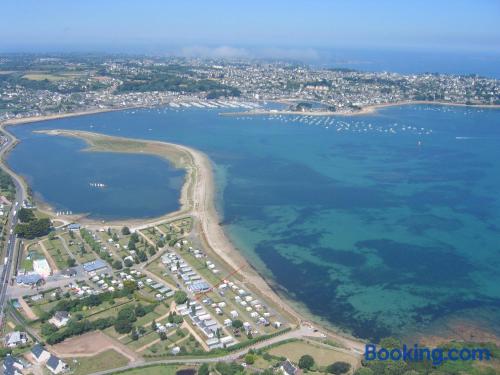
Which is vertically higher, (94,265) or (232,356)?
(94,265)

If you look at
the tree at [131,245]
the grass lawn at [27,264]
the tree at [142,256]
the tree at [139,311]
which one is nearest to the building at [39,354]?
the tree at [139,311]

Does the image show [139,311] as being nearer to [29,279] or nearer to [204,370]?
[204,370]

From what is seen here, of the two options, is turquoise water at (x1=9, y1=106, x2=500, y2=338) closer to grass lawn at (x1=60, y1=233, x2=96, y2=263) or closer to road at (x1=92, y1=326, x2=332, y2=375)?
road at (x1=92, y1=326, x2=332, y2=375)

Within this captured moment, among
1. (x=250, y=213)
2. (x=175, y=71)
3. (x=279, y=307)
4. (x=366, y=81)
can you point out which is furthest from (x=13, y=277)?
(x=175, y=71)

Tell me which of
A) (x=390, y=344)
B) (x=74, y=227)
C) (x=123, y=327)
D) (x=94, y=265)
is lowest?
(x=123, y=327)

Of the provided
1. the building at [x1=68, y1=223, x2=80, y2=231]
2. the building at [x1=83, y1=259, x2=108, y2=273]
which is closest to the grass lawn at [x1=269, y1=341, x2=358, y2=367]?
the building at [x1=83, y1=259, x2=108, y2=273]

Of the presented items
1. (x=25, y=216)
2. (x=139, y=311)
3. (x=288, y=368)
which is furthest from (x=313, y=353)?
(x=25, y=216)
